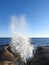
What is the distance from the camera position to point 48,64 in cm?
2006

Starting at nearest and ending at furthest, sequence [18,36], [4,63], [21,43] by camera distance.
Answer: [4,63], [21,43], [18,36]

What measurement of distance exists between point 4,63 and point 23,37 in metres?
36.7

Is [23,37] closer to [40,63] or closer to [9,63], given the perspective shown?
[9,63]

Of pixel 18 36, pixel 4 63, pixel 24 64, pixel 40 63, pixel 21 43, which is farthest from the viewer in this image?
pixel 18 36

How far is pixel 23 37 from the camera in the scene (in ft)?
218

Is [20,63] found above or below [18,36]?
below

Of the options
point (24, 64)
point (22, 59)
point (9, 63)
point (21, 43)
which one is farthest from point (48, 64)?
point (21, 43)

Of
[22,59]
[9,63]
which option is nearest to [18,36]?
[22,59]

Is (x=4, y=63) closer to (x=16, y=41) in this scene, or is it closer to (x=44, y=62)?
(x=44, y=62)

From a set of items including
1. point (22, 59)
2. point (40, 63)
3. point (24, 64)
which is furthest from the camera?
point (22, 59)

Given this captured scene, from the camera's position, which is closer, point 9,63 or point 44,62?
point 44,62

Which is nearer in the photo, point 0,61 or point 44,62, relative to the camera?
point 44,62

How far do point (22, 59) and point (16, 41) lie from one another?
82.3 ft

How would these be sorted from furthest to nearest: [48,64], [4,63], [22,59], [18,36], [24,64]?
[18,36], [22,59], [24,64], [4,63], [48,64]
